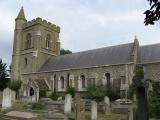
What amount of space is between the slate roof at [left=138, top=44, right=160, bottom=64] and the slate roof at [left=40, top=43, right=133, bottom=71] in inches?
64.7

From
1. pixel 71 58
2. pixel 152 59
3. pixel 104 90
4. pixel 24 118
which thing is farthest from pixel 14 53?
pixel 24 118

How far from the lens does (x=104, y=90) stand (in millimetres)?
31703

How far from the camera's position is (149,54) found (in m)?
33.3

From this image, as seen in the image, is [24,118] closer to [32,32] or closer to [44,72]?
[44,72]

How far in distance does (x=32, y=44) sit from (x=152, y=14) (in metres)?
41.6

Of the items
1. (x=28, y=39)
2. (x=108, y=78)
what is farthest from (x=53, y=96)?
(x=28, y=39)

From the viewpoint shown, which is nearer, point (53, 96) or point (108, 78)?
point (108, 78)

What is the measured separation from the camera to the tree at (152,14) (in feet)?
13.2

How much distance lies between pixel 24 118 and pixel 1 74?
3457 cm

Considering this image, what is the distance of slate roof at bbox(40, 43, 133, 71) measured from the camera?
34.2m

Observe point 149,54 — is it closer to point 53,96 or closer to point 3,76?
point 53,96

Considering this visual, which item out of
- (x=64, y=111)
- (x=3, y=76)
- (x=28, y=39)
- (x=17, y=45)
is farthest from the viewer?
(x=3, y=76)

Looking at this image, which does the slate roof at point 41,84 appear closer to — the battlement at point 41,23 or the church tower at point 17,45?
the church tower at point 17,45

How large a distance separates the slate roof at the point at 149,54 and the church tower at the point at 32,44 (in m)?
17.5
